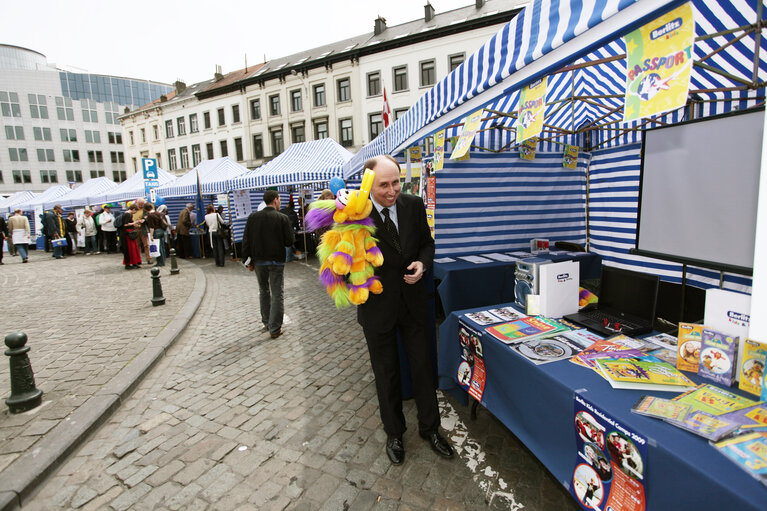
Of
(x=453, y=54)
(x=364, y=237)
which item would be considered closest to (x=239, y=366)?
(x=364, y=237)

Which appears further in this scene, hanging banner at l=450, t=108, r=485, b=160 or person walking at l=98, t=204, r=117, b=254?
person walking at l=98, t=204, r=117, b=254

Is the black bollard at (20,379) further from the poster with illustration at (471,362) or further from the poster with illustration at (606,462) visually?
the poster with illustration at (606,462)

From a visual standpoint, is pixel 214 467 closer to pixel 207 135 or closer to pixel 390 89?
pixel 390 89

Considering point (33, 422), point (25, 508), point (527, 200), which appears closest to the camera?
point (25, 508)

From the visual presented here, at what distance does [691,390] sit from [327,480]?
2119 millimetres

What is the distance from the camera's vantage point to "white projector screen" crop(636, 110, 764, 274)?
85.8 inches

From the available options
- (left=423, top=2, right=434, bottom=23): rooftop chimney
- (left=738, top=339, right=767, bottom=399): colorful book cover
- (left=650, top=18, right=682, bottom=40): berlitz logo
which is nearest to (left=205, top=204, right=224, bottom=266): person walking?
(left=650, top=18, right=682, bottom=40): berlitz logo

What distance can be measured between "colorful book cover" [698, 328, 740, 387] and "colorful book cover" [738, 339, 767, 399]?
4 cm

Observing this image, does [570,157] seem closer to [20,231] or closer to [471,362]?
[471,362]

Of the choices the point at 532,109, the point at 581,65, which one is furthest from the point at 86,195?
the point at 581,65

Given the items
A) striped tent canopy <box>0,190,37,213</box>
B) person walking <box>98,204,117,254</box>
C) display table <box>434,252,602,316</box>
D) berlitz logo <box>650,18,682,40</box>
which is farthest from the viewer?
striped tent canopy <box>0,190,37,213</box>

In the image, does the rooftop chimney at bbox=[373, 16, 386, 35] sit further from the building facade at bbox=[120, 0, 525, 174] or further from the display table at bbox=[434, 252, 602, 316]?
the display table at bbox=[434, 252, 602, 316]

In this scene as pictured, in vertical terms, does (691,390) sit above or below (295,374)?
above

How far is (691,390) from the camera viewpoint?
69.1 inches
